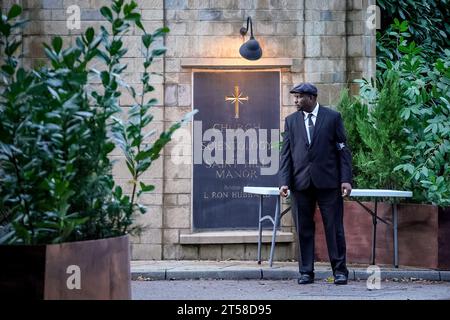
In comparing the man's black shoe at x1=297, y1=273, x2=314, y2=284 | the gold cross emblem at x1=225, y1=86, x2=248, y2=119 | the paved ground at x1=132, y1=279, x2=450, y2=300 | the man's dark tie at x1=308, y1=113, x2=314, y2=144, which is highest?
the gold cross emblem at x1=225, y1=86, x2=248, y2=119

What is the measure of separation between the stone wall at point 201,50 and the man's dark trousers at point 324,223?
317 cm

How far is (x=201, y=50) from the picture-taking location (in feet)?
47.1

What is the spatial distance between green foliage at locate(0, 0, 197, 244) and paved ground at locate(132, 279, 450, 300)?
3.83 metres

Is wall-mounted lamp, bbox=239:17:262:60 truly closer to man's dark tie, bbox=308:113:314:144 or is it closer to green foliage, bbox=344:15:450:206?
green foliage, bbox=344:15:450:206

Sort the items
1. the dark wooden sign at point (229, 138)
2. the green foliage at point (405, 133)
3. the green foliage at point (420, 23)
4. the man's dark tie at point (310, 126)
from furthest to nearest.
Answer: the green foliage at point (420, 23)
the dark wooden sign at point (229, 138)
the green foliage at point (405, 133)
the man's dark tie at point (310, 126)

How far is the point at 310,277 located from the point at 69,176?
5.68 meters

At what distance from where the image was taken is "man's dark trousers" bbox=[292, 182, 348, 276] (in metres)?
11.0

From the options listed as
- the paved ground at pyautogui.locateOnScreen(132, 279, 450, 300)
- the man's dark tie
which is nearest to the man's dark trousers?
the paved ground at pyautogui.locateOnScreen(132, 279, 450, 300)

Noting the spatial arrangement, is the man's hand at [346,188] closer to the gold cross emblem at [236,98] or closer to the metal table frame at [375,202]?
the metal table frame at [375,202]

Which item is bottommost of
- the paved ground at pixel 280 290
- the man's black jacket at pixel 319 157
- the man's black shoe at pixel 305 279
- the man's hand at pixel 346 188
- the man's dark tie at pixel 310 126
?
the paved ground at pixel 280 290

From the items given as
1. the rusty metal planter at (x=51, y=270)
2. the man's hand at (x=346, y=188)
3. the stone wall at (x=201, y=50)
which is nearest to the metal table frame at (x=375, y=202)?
the man's hand at (x=346, y=188)

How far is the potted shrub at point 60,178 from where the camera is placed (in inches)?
225
